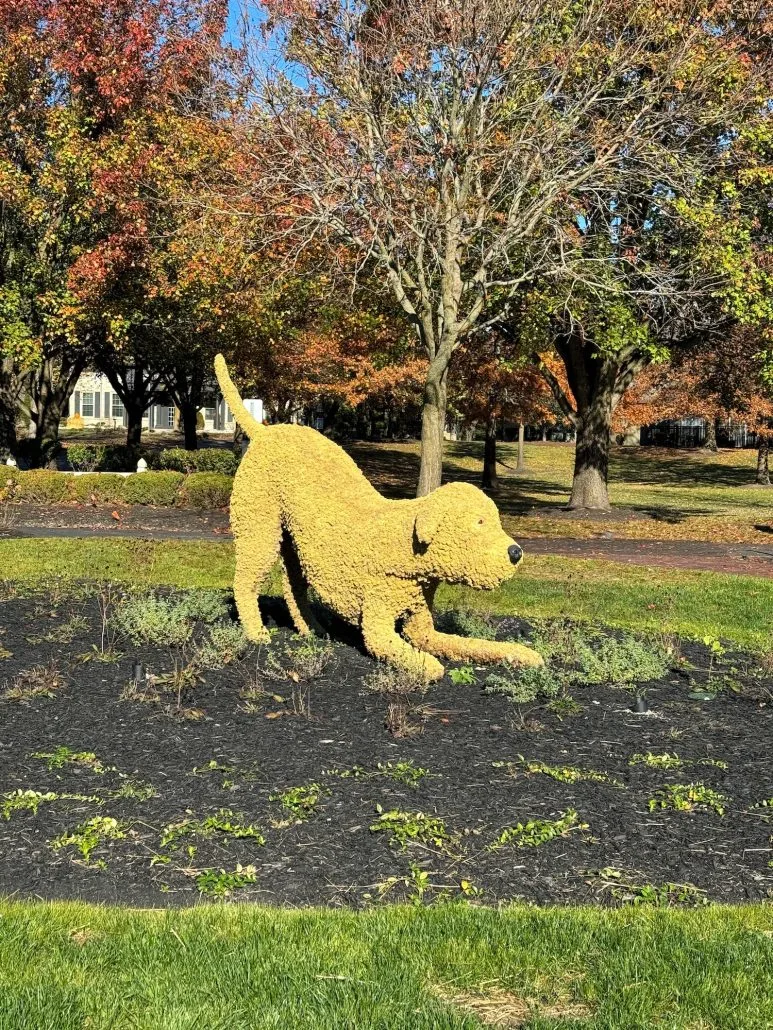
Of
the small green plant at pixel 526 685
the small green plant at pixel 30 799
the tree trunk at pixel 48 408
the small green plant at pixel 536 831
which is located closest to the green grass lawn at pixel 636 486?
the tree trunk at pixel 48 408

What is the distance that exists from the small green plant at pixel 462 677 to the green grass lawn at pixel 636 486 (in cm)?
1163

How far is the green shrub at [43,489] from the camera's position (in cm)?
2136

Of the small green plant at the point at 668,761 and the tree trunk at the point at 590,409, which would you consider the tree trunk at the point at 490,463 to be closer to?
the tree trunk at the point at 590,409

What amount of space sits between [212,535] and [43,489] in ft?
21.4

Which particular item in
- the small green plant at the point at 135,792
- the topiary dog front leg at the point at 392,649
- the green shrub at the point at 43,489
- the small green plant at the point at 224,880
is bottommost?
the small green plant at the point at 224,880

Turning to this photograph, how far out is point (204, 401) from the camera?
42.1 meters

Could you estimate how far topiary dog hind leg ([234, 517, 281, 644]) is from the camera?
292 inches

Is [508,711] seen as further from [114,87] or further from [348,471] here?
[114,87]

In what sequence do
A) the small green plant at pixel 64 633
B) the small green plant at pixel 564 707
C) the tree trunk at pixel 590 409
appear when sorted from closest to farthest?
the small green plant at pixel 564 707 < the small green plant at pixel 64 633 < the tree trunk at pixel 590 409

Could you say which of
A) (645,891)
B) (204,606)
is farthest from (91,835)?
(204,606)

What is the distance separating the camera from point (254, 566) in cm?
746

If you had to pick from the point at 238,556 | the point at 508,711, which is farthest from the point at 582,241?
the point at 508,711

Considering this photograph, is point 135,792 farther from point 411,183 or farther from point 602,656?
point 411,183

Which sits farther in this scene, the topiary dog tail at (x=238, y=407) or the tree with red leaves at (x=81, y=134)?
the tree with red leaves at (x=81, y=134)
